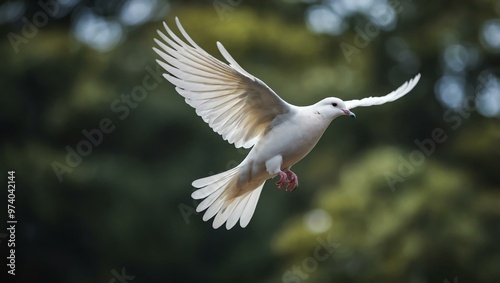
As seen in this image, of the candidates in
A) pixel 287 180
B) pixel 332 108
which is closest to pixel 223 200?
pixel 287 180

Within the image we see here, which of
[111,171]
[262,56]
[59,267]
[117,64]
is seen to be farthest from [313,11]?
[59,267]

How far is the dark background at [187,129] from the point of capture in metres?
16.6

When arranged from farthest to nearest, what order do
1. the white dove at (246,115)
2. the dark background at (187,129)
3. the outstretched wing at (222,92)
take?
the dark background at (187,129) → the white dove at (246,115) → the outstretched wing at (222,92)

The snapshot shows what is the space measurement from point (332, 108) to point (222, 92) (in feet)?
2.70

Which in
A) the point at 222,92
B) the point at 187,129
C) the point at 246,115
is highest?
the point at 222,92

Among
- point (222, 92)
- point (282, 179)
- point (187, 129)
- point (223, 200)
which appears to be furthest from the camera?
point (187, 129)

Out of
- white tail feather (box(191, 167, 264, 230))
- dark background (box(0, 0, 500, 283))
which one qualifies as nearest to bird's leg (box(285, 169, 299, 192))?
white tail feather (box(191, 167, 264, 230))

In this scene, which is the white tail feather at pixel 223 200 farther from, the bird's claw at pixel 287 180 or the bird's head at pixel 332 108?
the bird's head at pixel 332 108

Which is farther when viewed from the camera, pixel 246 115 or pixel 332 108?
pixel 246 115

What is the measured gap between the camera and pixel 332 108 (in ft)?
23.4

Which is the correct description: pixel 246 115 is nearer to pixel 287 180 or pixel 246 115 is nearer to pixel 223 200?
pixel 287 180

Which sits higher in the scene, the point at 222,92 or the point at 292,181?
the point at 222,92

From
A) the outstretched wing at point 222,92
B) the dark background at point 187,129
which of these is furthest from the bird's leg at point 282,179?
the dark background at point 187,129

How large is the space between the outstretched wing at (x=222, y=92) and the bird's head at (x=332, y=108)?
247 millimetres
